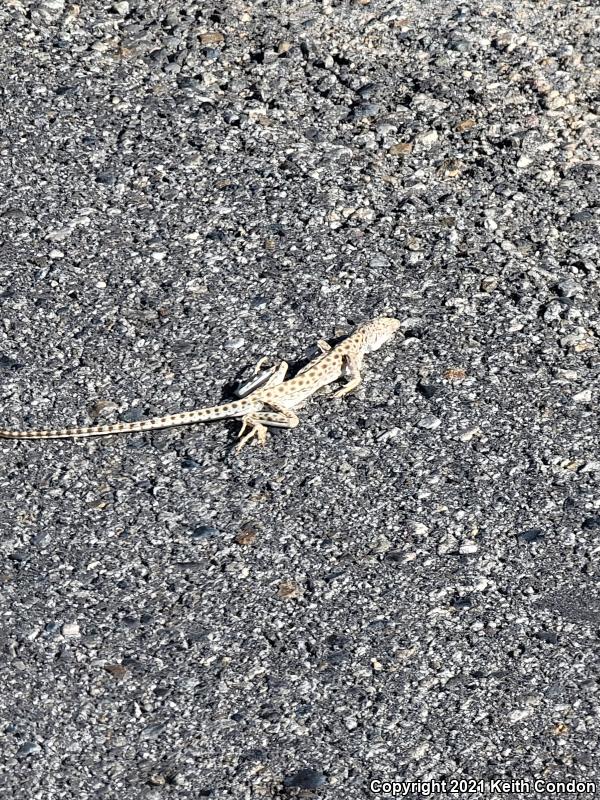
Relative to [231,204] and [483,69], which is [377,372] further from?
[483,69]

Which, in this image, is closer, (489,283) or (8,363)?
(8,363)

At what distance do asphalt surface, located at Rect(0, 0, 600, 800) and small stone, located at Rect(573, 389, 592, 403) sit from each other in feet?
0.05

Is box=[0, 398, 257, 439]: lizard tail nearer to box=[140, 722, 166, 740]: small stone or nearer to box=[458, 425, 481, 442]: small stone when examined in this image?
box=[458, 425, 481, 442]: small stone

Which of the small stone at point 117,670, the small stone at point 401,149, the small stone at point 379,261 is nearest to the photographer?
the small stone at point 117,670

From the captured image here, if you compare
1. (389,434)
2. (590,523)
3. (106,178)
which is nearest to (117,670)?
(389,434)

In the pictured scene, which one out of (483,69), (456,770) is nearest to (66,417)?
(456,770)

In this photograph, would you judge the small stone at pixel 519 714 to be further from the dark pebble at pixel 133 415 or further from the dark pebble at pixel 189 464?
the dark pebble at pixel 133 415

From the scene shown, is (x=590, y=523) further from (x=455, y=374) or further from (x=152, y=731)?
(x=152, y=731)

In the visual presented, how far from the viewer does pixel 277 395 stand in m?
6.91

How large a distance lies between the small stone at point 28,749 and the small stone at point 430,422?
252 centimetres

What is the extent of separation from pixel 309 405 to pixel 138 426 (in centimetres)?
91

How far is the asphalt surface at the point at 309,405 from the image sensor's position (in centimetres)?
548

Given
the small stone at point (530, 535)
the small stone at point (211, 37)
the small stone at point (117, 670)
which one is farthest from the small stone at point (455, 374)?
the small stone at point (211, 37)

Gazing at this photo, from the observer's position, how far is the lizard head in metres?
7.19
